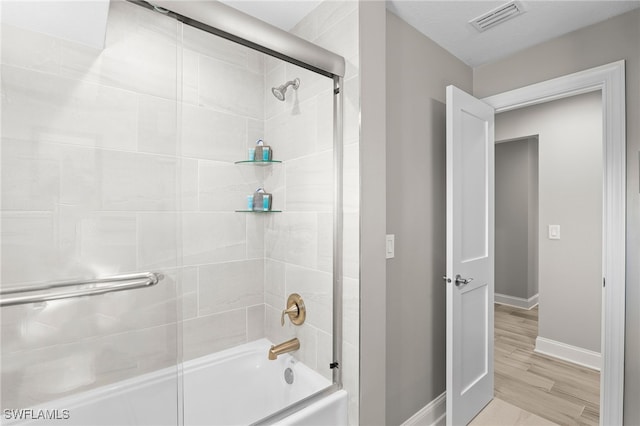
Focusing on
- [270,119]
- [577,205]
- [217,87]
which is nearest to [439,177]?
[270,119]

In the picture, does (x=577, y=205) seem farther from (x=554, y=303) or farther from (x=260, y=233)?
(x=260, y=233)

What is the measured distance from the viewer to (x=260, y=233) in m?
1.85

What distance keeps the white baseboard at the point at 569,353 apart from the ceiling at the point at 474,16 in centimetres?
266

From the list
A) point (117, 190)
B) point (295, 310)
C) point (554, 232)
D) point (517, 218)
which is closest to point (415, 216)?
point (295, 310)

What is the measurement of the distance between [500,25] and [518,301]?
3.85 meters

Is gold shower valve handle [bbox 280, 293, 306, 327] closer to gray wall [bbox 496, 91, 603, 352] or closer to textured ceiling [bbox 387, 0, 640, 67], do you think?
textured ceiling [bbox 387, 0, 640, 67]

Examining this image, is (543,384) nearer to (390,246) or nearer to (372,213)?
(390,246)

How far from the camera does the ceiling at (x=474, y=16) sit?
164 centimetres

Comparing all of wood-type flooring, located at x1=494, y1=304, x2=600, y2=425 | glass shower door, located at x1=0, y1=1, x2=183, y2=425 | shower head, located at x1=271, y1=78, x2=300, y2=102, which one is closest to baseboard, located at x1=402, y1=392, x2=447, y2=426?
wood-type flooring, located at x1=494, y1=304, x2=600, y2=425

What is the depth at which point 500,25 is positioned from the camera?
1.83 m

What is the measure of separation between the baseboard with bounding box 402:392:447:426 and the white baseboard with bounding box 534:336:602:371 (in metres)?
1.67

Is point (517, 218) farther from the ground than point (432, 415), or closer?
farther from the ground

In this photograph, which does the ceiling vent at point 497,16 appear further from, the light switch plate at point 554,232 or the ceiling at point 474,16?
the light switch plate at point 554,232

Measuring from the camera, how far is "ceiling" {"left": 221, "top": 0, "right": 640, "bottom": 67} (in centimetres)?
164
